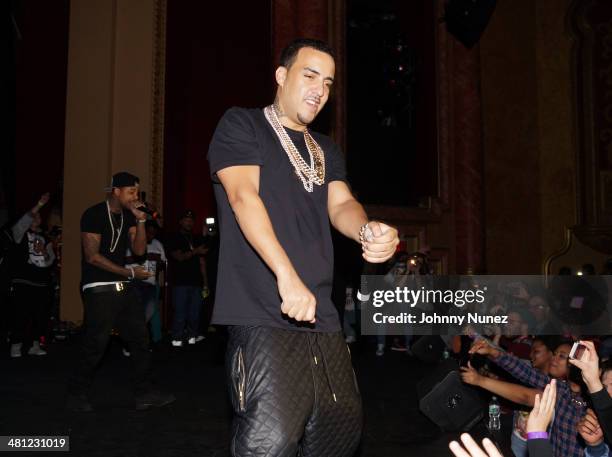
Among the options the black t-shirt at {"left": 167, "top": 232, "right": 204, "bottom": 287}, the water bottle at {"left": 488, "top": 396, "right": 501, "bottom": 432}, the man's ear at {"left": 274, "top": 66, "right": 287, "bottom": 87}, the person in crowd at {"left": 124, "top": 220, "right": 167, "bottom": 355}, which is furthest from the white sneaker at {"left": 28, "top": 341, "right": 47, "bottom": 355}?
the man's ear at {"left": 274, "top": 66, "right": 287, "bottom": 87}

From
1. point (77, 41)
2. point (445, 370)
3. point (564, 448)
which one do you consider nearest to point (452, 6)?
point (77, 41)

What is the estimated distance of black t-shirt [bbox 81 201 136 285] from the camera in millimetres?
4824

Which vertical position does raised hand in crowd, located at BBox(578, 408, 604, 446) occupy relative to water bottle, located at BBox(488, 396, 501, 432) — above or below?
above

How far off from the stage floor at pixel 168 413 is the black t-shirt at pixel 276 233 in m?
2.37

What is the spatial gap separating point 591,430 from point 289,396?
216 centimetres

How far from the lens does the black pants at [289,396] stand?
176cm

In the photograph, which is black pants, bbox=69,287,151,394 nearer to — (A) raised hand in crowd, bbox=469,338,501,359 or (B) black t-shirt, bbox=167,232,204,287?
(A) raised hand in crowd, bbox=469,338,501,359

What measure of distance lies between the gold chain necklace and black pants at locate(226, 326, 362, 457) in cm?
48

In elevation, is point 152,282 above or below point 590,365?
above

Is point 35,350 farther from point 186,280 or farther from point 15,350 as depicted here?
point 186,280

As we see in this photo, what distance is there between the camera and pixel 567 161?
1241 centimetres

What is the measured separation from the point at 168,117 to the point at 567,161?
24.6 ft

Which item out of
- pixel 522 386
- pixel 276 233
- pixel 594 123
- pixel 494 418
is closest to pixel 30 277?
pixel 494 418

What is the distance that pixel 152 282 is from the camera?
796cm
